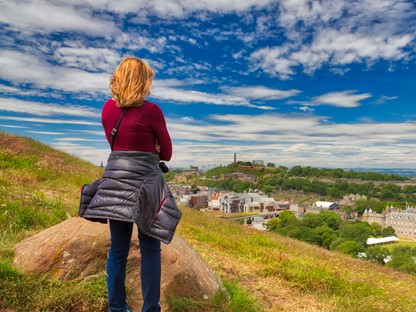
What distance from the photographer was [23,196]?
625cm

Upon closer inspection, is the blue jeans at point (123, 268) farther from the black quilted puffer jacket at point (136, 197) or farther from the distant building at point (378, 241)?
the distant building at point (378, 241)

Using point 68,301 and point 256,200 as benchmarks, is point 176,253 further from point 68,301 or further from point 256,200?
point 256,200

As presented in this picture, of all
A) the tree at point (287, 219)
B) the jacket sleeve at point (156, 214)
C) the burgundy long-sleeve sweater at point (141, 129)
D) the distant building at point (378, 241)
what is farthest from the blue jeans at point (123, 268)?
the distant building at point (378, 241)

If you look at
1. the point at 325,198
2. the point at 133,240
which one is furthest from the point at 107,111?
the point at 325,198

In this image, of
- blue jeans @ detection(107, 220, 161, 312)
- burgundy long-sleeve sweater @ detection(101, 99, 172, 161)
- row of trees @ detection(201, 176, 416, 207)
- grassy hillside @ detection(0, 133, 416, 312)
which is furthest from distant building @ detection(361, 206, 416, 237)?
burgundy long-sleeve sweater @ detection(101, 99, 172, 161)

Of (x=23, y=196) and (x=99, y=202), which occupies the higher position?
(x=99, y=202)

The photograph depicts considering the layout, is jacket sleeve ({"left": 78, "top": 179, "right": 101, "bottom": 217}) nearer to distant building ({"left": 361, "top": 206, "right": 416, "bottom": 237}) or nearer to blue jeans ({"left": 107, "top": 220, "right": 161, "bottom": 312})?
blue jeans ({"left": 107, "top": 220, "right": 161, "bottom": 312})

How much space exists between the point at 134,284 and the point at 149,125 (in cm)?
182

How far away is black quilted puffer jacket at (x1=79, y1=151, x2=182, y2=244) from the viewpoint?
2.53 meters

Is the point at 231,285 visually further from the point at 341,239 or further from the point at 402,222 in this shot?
the point at 402,222

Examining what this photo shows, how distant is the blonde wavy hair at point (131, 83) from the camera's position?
253 cm

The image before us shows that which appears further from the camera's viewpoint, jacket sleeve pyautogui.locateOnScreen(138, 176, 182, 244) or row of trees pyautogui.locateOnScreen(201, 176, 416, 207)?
row of trees pyautogui.locateOnScreen(201, 176, 416, 207)

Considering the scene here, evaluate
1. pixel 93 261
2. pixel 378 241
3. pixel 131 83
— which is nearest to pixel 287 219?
pixel 378 241

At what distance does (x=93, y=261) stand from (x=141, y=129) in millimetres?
1845
